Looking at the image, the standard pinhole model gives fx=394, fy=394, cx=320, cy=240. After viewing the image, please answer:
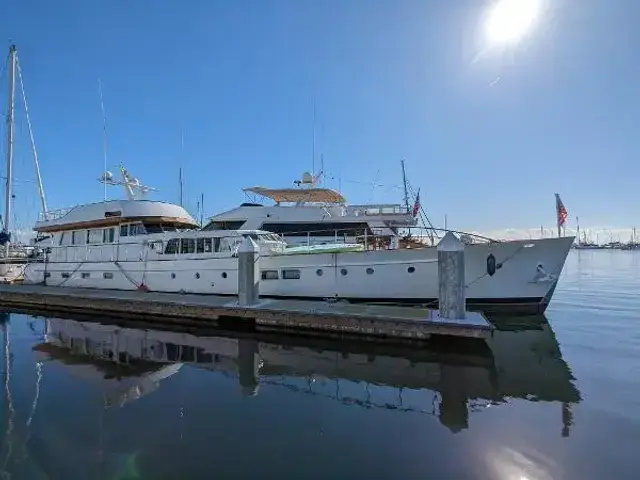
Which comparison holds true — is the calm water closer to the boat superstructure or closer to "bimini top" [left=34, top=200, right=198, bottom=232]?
"bimini top" [left=34, top=200, right=198, bottom=232]

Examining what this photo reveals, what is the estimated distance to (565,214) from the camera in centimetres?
1393

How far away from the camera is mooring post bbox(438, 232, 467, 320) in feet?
34.6

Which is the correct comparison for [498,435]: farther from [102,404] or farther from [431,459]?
[102,404]

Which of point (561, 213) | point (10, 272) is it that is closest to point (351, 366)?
point (561, 213)

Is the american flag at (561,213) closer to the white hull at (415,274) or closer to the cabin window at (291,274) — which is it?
the white hull at (415,274)

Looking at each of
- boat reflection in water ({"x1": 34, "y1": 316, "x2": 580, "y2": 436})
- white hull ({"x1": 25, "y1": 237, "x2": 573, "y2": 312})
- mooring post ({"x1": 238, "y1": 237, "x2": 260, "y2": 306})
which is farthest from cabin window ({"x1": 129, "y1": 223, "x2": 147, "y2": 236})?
mooring post ({"x1": 238, "y1": 237, "x2": 260, "y2": 306})

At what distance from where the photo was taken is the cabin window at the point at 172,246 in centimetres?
1653

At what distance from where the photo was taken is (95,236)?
18.7 m

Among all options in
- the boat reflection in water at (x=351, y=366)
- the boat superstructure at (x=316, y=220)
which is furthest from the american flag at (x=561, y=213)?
the boat superstructure at (x=316, y=220)

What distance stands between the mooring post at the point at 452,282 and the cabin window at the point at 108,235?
1477 cm

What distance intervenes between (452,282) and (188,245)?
10.8 meters

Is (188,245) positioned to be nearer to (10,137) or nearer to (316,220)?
(316,220)

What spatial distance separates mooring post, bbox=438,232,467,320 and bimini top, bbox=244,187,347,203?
1314cm

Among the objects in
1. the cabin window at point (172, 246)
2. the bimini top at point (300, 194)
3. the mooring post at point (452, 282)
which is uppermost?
the bimini top at point (300, 194)
